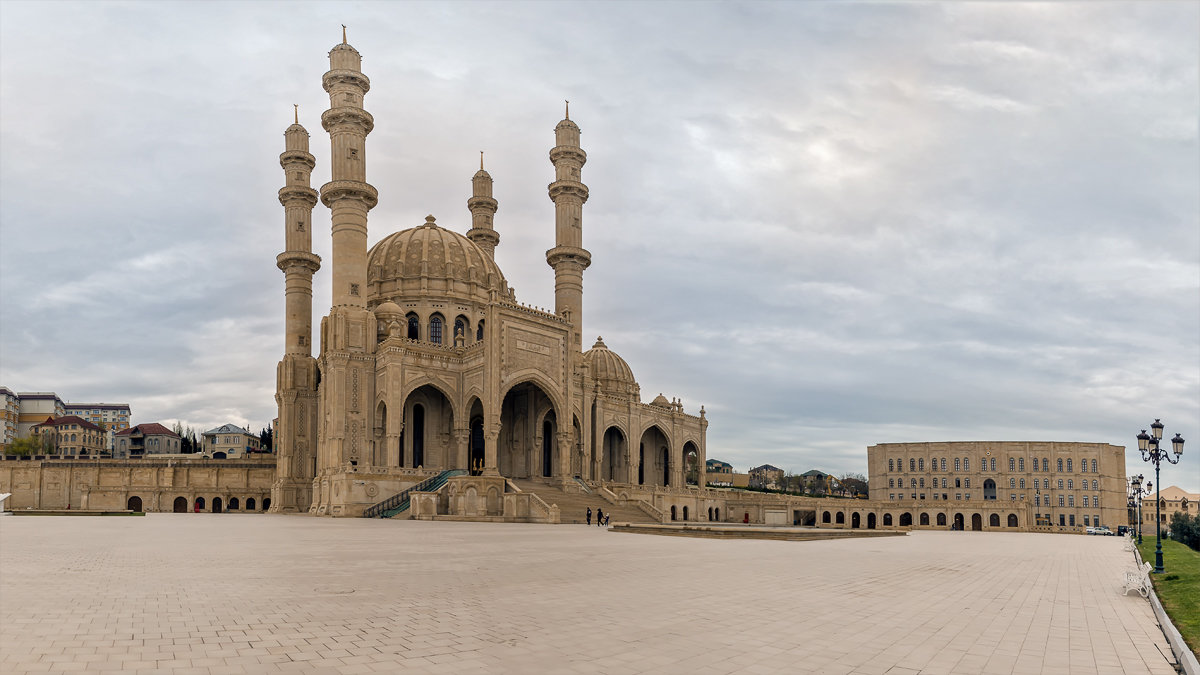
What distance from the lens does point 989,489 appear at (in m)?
91.4

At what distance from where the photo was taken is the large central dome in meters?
63.8

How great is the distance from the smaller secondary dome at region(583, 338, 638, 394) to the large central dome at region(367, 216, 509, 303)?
14.0 m

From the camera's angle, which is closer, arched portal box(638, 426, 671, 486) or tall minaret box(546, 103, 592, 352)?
tall minaret box(546, 103, 592, 352)

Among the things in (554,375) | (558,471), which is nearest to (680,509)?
(558,471)

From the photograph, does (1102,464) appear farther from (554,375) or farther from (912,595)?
(912,595)

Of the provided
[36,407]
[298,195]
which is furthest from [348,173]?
[36,407]

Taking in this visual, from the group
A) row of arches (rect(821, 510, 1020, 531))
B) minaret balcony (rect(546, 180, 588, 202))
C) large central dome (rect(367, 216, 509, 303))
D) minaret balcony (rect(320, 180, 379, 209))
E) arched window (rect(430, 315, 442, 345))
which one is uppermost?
minaret balcony (rect(546, 180, 588, 202))

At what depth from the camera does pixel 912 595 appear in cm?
1227

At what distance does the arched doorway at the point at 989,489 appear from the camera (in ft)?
299

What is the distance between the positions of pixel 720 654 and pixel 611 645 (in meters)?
1.00

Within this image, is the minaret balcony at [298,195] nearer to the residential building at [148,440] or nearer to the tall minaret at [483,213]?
the tall minaret at [483,213]

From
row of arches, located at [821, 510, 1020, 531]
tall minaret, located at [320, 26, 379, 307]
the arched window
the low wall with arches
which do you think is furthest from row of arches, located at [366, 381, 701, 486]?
row of arches, located at [821, 510, 1020, 531]

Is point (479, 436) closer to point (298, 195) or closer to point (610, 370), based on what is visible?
point (610, 370)

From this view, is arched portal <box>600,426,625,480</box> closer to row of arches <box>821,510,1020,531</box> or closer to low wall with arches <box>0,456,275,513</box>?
row of arches <box>821,510,1020,531</box>
